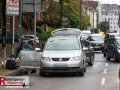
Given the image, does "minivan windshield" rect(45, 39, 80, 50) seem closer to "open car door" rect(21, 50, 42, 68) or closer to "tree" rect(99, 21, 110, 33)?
"open car door" rect(21, 50, 42, 68)

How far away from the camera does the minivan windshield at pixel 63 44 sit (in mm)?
16469

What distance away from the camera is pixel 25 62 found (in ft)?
54.3

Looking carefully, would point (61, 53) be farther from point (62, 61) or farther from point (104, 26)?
point (104, 26)

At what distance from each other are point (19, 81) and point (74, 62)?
12.6ft

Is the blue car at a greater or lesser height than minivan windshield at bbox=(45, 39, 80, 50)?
lesser

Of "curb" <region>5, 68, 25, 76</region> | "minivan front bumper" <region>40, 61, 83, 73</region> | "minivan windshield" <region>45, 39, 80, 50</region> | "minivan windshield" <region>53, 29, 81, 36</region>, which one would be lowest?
"curb" <region>5, 68, 25, 76</region>

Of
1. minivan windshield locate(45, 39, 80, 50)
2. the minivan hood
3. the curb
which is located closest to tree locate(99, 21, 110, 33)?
minivan windshield locate(45, 39, 80, 50)

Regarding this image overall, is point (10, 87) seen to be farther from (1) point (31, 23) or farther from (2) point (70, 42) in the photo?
(1) point (31, 23)

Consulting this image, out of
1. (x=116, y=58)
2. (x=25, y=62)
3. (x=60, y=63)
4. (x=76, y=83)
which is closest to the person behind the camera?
(x=76, y=83)

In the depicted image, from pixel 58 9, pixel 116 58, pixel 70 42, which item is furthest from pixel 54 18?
pixel 70 42

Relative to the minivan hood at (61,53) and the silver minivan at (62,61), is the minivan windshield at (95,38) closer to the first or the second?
the silver minivan at (62,61)

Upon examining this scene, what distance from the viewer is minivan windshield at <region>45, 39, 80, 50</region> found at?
54.0ft

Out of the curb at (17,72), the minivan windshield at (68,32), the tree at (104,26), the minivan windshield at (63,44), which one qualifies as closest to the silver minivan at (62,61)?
the minivan windshield at (63,44)

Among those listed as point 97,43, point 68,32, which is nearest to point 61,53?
point 68,32
